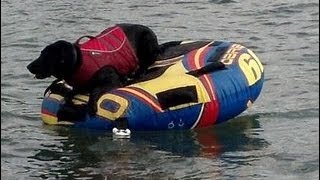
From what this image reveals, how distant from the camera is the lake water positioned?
6.76 m

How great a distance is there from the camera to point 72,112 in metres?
7.70

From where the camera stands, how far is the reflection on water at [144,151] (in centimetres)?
675

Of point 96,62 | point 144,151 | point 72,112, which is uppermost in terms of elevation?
point 96,62

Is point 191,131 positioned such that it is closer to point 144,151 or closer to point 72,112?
point 144,151

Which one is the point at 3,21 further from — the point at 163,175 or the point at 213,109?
the point at 163,175

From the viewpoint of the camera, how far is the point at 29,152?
24.1ft

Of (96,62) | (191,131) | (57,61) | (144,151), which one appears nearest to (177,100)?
(191,131)

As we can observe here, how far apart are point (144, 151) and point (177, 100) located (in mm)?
512

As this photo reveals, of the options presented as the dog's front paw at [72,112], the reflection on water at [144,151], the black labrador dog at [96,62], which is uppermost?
the black labrador dog at [96,62]

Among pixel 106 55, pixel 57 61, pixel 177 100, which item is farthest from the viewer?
pixel 106 55

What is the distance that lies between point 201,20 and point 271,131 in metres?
5.50

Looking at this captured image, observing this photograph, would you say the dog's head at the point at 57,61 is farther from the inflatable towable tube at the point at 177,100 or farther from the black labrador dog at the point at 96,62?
the inflatable towable tube at the point at 177,100

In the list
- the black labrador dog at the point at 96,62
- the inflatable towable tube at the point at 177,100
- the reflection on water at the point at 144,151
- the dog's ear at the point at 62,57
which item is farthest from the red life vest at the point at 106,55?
the reflection on water at the point at 144,151

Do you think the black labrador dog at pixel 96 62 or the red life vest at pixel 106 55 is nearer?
the black labrador dog at pixel 96 62
